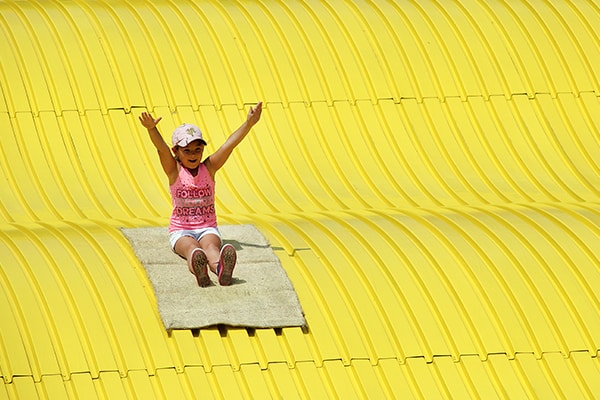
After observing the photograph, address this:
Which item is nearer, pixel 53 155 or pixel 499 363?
pixel 499 363

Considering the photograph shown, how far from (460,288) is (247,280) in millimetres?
2297

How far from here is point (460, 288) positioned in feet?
54.2

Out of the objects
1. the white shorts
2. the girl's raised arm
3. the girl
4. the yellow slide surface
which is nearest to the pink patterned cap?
the girl

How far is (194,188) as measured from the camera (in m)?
16.4

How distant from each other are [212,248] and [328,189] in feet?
12.2

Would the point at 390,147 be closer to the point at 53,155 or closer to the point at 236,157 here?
the point at 236,157

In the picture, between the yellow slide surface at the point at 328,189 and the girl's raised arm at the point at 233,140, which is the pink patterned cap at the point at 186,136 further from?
the yellow slide surface at the point at 328,189

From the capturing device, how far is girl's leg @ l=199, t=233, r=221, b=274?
16.1 meters

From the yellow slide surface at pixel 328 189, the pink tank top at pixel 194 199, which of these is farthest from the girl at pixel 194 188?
the yellow slide surface at pixel 328 189

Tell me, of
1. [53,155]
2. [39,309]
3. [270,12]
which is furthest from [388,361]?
[270,12]

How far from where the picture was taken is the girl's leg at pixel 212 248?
16.1 m

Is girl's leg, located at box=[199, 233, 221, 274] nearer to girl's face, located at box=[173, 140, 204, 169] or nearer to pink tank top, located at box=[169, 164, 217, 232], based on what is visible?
pink tank top, located at box=[169, 164, 217, 232]

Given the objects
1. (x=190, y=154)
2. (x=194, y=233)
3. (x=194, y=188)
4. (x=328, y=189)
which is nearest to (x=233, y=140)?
(x=190, y=154)

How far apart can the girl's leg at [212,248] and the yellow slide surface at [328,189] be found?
0.69m
